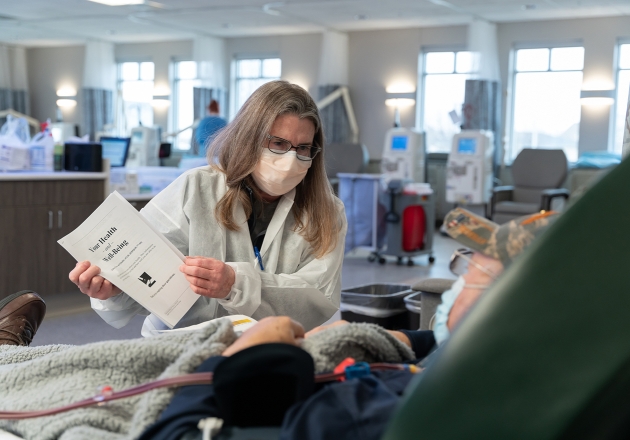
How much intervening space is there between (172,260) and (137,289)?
0.10 m

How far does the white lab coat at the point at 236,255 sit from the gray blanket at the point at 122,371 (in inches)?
25.6

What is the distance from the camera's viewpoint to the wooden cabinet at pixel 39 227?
4352 mm

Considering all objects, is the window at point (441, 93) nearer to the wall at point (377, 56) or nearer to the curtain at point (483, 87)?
the wall at point (377, 56)

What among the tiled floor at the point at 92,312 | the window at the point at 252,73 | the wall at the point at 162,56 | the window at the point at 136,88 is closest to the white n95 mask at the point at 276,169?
the tiled floor at the point at 92,312

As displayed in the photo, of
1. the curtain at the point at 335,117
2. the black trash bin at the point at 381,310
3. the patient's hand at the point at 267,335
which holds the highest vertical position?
the curtain at the point at 335,117

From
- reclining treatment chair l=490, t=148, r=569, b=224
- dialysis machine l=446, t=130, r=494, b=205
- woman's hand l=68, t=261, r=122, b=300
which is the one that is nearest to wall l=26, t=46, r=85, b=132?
dialysis machine l=446, t=130, r=494, b=205

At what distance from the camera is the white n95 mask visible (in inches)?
71.8

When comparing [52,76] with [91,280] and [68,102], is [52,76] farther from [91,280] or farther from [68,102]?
[91,280]

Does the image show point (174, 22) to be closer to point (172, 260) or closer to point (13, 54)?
point (13, 54)

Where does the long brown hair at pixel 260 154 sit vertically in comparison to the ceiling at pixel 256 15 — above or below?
below

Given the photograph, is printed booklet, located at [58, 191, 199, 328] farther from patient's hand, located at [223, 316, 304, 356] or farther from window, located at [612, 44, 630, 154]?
window, located at [612, 44, 630, 154]

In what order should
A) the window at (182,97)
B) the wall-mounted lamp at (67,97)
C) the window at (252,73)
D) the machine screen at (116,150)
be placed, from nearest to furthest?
1. the machine screen at (116,150)
2. the window at (252,73)
3. the window at (182,97)
4. the wall-mounted lamp at (67,97)

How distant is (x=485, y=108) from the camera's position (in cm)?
1048

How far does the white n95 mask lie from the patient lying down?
0.79 m
